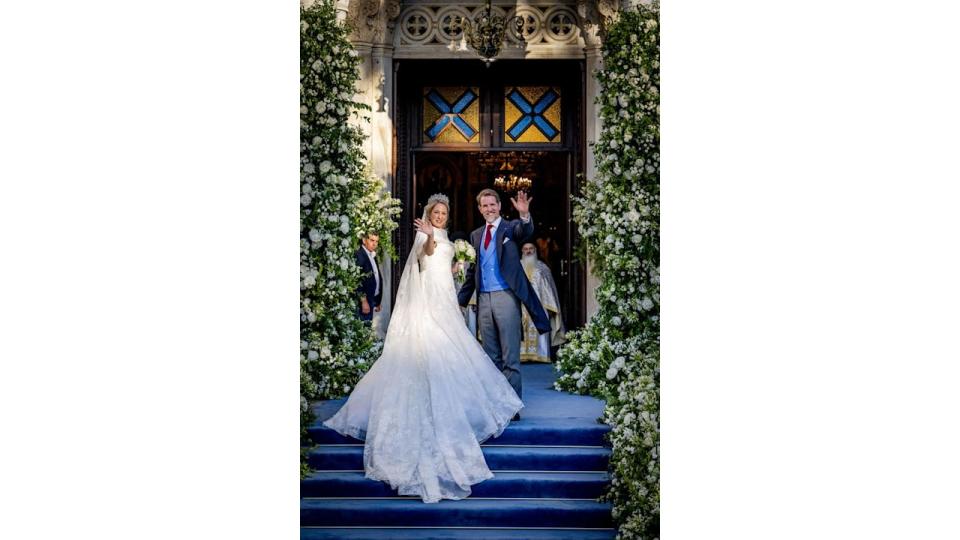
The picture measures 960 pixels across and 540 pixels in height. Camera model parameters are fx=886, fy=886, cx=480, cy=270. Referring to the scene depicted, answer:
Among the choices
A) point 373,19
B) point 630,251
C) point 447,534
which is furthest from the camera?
point 373,19

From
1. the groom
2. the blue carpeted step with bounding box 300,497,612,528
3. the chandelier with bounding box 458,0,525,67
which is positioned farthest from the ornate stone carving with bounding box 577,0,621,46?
the blue carpeted step with bounding box 300,497,612,528

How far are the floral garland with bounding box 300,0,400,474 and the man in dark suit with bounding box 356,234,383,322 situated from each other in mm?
1631

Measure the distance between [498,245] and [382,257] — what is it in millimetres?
2643

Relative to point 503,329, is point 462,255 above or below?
above

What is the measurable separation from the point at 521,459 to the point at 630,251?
1.46m

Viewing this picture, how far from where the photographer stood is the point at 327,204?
5145mm

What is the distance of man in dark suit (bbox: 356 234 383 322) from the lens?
24.4 feet

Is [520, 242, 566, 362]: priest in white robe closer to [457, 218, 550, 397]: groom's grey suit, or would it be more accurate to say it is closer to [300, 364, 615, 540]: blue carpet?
[457, 218, 550, 397]: groom's grey suit

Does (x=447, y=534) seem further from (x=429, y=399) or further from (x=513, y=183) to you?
(x=513, y=183)

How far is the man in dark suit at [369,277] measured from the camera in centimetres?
743

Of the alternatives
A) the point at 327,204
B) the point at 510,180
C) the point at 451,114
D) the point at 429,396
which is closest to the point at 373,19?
the point at 451,114

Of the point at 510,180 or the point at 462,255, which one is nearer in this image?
the point at 462,255

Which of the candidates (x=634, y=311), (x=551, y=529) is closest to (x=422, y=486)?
(x=551, y=529)

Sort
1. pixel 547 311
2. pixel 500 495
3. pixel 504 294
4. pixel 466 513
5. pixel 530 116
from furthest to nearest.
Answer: pixel 530 116
pixel 547 311
pixel 504 294
pixel 500 495
pixel 466 513
